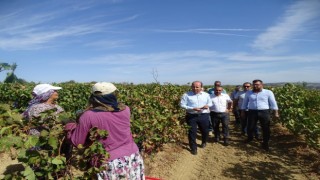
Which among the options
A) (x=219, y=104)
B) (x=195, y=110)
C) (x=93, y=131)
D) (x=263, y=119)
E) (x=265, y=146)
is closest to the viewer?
(x=93, y=131)

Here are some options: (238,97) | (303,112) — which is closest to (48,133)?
(303,112)

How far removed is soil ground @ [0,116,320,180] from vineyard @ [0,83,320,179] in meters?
0.37

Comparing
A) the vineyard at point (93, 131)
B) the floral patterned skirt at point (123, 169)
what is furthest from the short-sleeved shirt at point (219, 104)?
the floral patterned skirt at point (123, 169)

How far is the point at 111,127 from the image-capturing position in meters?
2.98

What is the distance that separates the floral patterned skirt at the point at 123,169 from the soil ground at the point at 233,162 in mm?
3210

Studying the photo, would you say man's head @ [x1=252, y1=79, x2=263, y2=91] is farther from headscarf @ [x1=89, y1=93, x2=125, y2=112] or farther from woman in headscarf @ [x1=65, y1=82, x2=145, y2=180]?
headscarf @ [x1=89, y1=93, x2=125, y2=112]

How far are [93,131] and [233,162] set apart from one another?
5.31 meters

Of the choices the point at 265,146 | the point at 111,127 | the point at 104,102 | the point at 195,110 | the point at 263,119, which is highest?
the point at 104,102

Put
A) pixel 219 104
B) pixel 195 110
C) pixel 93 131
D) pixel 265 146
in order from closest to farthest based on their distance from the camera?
1. pixel 93 131
2. pixel 195 110
3. pixel 265 146
4. pixel 219 104

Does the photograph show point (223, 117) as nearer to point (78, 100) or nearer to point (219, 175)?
point (219, 175)

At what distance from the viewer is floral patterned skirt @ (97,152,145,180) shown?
2.97m

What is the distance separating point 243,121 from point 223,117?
1.48 metres

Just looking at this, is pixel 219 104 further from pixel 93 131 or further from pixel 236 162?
pixel 93 131

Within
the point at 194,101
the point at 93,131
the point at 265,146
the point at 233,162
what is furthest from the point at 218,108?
the point at 93,131
